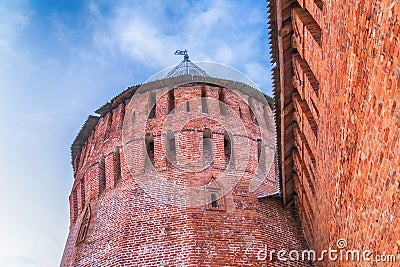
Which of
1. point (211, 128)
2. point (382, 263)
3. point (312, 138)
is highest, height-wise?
point (211, 128)

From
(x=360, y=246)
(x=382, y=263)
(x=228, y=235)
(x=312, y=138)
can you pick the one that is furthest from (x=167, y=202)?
(x=382, y=263)

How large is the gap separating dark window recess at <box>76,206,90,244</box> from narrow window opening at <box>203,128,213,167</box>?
3006 mm

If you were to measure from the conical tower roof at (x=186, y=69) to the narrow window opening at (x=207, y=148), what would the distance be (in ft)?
8.24

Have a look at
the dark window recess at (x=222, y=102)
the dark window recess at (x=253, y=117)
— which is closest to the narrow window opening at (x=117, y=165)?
the dark window recess at (x=222, y=102)

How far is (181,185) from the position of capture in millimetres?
11367

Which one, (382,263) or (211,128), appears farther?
(211,128)

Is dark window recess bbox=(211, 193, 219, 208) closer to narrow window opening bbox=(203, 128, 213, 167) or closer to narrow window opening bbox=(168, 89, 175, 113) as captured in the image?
narrow window opening bbox=(203, 128, 213, 167)

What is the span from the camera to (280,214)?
11539 millimetres

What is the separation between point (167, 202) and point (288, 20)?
188 inches

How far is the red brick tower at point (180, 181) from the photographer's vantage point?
1021 cm

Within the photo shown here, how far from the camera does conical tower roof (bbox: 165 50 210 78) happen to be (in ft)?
48.6

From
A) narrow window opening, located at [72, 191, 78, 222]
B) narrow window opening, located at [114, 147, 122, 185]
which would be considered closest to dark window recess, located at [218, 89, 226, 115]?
narrow window opening, located at [114, 147, 122, 185]

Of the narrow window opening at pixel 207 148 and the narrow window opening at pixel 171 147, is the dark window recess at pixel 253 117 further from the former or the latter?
the narrow window opening at pixel 171 147

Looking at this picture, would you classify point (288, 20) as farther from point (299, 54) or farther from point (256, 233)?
point (256, 233)
